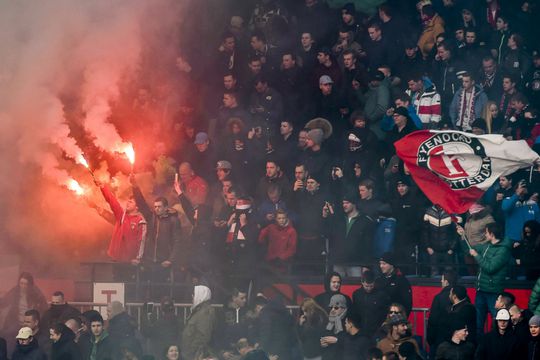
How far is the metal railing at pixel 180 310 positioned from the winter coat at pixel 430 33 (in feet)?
11.4

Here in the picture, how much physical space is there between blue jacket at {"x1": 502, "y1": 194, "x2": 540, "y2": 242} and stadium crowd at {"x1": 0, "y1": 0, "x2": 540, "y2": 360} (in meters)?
0.01

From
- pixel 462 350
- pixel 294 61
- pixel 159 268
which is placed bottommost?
pixel 462 350

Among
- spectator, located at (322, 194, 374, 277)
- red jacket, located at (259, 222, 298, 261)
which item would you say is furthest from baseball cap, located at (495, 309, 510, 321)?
red jacket, located at (259, 222, 298, 261)

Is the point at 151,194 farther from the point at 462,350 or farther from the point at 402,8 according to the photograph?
the point at 462,350

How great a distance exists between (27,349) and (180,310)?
67.8 inches

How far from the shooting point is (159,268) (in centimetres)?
1574

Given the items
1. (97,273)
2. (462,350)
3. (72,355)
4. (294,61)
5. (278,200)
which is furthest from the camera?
(97,273)

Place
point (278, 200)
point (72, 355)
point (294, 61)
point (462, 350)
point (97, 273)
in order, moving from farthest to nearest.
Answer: point (97, 273) < point (294, 61) < point (278, 200) < point (72, 355) < point (462, 350)

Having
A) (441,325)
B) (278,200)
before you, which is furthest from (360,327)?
(278,200)

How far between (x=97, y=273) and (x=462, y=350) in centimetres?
631

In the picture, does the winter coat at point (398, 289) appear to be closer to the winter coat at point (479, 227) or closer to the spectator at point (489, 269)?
the spectator at point (489, 269)

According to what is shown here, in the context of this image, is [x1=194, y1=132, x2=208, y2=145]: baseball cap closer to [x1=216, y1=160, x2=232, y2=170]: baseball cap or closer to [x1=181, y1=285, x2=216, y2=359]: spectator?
[x1=216, y1=160, x2=232, y2=170]: baseball cap

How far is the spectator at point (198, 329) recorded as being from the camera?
14508 mm

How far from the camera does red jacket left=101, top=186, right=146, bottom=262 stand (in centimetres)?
1622
